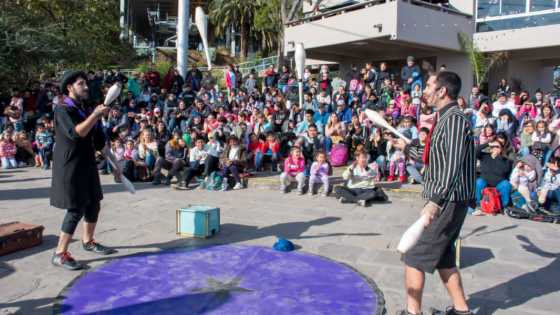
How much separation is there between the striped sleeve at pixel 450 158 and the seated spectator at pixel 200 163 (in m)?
6.61

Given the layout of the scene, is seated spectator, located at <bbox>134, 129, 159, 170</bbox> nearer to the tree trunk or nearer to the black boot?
the black boot

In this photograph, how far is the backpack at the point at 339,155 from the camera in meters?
9.48

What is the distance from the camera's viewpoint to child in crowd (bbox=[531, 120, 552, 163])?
845 centimetres

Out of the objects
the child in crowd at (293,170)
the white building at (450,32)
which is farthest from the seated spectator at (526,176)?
the white building at (450,32)

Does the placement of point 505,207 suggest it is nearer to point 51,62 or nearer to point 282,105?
point 282,105

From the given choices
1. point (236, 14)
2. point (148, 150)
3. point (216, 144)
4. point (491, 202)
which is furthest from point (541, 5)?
point (236, 14)

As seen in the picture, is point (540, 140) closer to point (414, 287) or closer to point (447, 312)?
point (447, 312)

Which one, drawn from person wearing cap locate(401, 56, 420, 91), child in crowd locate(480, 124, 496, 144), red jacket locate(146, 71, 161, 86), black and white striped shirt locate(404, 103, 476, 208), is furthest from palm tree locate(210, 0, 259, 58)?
black and white striped shirt locate(404, 103, 476, 208)

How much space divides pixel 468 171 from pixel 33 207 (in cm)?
660

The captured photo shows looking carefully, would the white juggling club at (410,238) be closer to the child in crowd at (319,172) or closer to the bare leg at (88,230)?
the bare leg at (88,230)

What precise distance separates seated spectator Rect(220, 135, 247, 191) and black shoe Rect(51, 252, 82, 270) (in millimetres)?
4560

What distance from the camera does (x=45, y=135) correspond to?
11.7 m

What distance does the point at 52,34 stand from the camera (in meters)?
15.1

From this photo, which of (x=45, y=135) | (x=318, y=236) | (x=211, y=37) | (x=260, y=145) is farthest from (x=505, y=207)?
(x=211, y=37)
